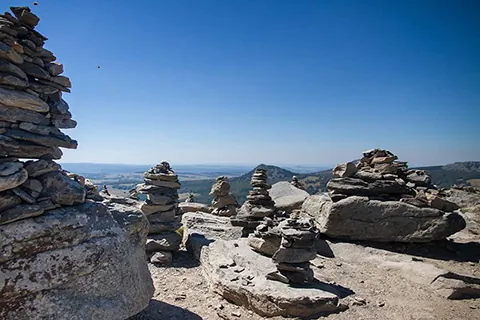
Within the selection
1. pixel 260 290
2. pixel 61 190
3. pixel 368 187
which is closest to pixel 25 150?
pixel 61 190

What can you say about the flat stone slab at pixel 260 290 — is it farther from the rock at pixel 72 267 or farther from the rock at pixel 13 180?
the rock at pixel 13 180

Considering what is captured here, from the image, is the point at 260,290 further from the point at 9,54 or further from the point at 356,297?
the point at 9,54

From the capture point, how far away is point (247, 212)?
1842 centimetres

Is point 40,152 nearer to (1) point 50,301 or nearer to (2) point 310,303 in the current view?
(1) point 50,301

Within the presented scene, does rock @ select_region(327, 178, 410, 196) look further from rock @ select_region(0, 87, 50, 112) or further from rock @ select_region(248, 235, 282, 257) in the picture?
rock @ select_region(0, 87, 50, 112)

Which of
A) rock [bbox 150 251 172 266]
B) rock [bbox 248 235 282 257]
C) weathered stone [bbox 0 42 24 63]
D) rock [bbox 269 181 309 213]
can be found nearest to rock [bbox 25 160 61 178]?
weathered stone [bbox 0 42 24 63]

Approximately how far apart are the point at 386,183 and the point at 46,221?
15931mm

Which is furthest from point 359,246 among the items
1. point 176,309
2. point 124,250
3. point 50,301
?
point 50,301

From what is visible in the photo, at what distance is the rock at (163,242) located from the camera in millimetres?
15641

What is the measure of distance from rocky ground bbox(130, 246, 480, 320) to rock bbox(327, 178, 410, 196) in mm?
3713

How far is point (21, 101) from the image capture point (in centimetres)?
729

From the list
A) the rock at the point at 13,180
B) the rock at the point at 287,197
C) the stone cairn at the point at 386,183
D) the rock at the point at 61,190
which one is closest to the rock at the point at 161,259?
the rock at the point at 61,190

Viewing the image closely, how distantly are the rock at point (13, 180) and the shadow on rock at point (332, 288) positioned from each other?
28.7ft

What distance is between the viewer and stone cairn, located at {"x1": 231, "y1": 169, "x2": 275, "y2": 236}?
17.9 m
